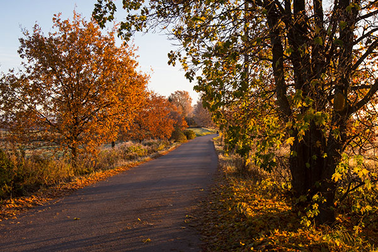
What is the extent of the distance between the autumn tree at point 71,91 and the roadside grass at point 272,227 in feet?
23.0

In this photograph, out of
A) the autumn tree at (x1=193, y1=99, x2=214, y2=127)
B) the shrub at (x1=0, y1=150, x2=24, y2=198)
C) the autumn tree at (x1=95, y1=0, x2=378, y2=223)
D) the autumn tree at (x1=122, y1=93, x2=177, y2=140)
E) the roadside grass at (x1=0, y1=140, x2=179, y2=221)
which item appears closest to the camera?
the autumn tree at (x1=95, y1=0, x2=378, y2=223)

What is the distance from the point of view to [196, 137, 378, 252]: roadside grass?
3943 mm

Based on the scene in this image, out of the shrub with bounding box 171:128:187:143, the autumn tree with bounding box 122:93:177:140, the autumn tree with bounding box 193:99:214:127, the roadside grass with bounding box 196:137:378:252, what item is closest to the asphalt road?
the roadside grass with bounding box 196:137:378:252

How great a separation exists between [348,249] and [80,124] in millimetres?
11159

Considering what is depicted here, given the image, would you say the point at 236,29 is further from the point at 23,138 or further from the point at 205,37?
the point at 23,138

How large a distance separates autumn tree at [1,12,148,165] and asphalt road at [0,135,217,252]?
3.66m

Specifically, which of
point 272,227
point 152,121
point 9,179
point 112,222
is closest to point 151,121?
point 152,121

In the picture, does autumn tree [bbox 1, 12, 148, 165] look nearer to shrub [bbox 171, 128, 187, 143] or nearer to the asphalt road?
the asphalt road

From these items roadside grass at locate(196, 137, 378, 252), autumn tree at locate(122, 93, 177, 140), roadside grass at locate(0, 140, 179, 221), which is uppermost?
autumn tree at locate(122, 93, 177, 140)

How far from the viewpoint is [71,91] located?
1142 centimetres

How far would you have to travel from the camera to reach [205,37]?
213 inches

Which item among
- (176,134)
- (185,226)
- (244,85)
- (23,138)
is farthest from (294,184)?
(176,134)

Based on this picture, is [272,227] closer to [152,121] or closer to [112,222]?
[112,222]

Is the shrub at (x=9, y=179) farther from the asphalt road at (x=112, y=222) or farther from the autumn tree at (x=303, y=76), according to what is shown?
the autumn tree at (x=303, y=76)
